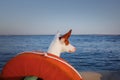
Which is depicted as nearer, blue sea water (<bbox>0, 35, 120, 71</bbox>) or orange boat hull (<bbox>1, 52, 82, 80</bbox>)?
orange boat hull (<bbox>1, 52, 82, 80</bbox>)

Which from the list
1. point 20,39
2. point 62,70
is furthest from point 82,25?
point 62,70

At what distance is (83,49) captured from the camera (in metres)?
1.92

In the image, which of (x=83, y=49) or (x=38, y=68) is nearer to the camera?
(x=38, y=68)

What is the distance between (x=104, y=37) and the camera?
1883mm

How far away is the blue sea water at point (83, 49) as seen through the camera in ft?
6.16

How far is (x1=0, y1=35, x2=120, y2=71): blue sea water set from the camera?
1.88m

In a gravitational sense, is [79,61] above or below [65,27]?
below

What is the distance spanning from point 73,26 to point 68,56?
207 millimetres

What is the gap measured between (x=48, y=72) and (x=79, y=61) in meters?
0.81

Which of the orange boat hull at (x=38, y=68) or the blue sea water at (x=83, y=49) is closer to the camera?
the orange boat hull at (x=38, y=68)

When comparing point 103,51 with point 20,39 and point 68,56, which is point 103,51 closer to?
point 68,56

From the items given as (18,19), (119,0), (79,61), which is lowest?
(79,61)

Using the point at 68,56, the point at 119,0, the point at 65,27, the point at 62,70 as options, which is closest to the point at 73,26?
the point at 65,27

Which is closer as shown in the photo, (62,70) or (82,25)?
(62,70)
